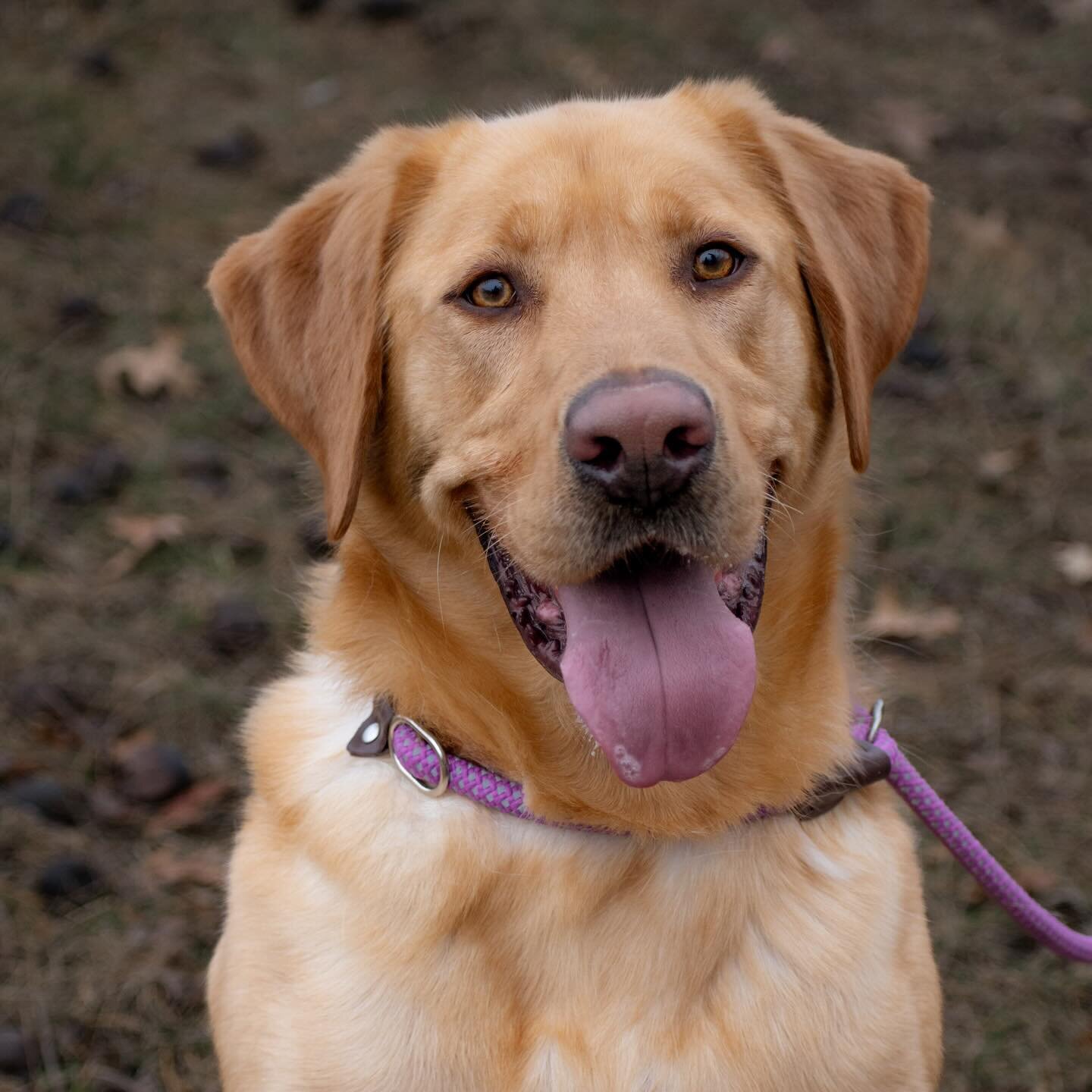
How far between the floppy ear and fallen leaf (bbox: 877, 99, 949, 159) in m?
5.28

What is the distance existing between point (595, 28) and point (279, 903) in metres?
7.21

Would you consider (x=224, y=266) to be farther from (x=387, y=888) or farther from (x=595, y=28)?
(x=595, y=28)

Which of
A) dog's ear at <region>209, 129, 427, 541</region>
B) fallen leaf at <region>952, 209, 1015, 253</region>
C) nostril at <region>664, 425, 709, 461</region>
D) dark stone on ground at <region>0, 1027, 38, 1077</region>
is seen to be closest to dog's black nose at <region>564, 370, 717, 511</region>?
nostril at <region>664, 425, 709, 461</region>

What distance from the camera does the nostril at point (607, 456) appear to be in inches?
87.2

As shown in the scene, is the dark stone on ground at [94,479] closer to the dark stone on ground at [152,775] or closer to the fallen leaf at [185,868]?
the dark stone on ground at [152,775]

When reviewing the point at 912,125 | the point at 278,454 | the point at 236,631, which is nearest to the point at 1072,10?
the point at 912,125

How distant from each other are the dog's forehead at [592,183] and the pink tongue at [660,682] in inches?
26.8

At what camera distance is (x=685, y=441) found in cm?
221

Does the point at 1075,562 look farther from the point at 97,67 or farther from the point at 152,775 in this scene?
the point at 97,67

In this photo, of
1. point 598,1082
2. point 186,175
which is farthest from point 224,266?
point 186,175

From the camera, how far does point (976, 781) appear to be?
435 centimetres

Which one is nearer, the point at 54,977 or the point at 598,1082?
the point at 598,1082

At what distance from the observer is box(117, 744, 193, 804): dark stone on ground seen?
4.08m

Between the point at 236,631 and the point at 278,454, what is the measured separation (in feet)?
3.90
